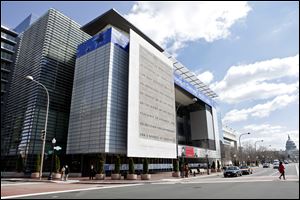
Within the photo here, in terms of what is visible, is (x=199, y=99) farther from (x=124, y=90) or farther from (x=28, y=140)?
(x=28, y=140)

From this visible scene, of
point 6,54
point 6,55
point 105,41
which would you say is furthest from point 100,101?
point 6,54

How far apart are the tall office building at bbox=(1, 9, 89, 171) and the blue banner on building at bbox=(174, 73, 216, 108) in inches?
988

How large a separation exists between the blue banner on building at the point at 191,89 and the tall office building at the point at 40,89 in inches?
988

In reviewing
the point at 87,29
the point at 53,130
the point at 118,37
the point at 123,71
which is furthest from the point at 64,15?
the point at 53,130

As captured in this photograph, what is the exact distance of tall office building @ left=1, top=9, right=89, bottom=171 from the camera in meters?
43.5

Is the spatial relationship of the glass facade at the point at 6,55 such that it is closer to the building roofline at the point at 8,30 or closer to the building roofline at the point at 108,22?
the building roofline at the point at 8,30

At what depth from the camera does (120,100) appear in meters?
44.2

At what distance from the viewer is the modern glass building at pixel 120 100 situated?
137 ft

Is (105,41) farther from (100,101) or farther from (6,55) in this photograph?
(6,55)

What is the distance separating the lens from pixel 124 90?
1806 inches

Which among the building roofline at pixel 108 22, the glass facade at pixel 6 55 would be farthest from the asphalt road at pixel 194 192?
the glass facade at pixel 6 55

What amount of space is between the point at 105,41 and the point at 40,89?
13.8m

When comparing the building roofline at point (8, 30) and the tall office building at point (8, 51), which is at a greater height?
the building roofline at point (8, 30)

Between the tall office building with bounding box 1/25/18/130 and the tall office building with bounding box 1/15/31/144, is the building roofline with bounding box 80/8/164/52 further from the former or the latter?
the tall office building with bounding box 1/25/18/130
